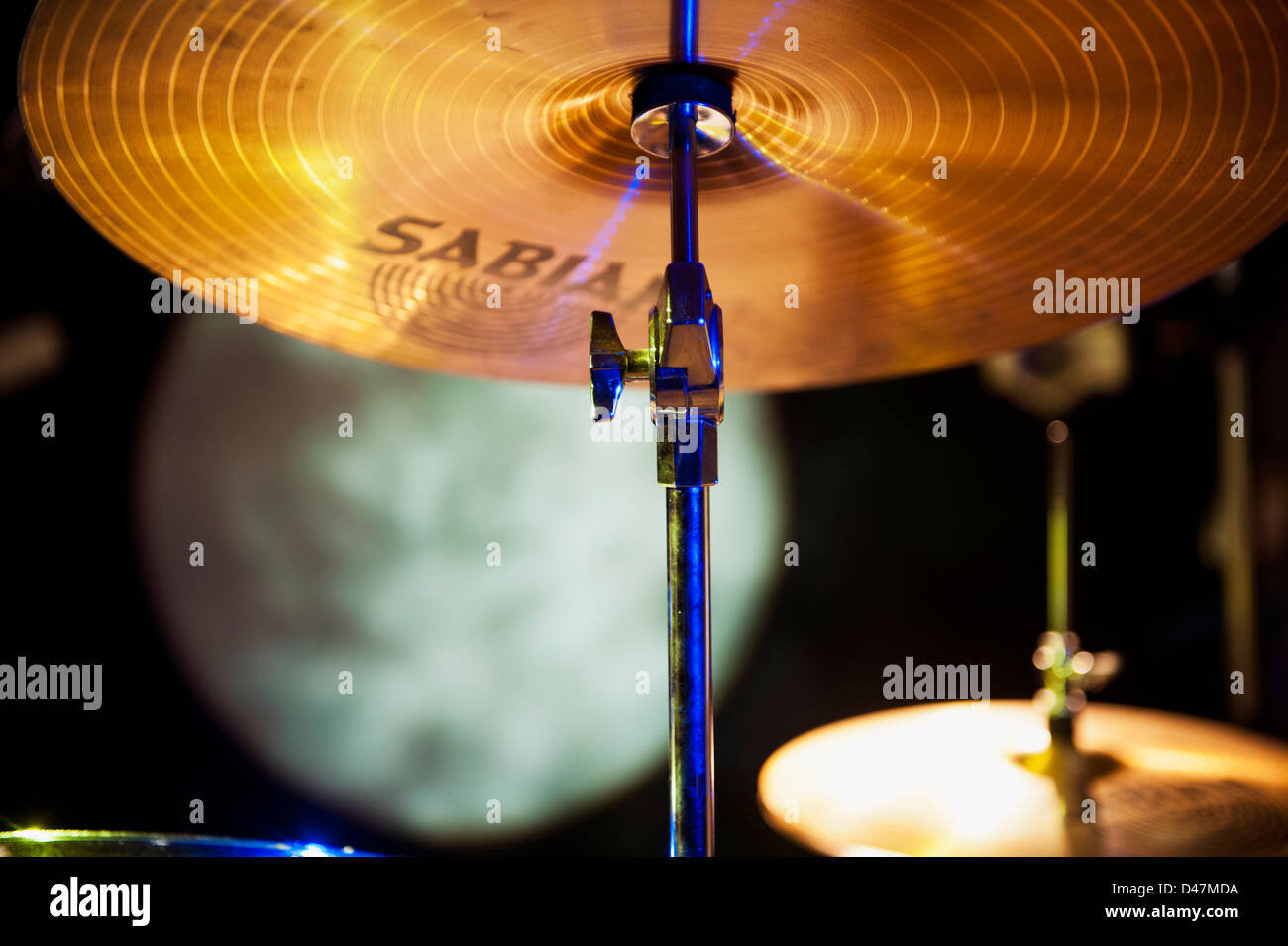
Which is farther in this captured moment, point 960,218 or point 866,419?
point 866,419

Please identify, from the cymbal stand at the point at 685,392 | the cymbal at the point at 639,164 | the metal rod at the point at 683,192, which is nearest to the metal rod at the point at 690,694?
the cymbal stand at the point at 685,392

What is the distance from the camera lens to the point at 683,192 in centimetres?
52

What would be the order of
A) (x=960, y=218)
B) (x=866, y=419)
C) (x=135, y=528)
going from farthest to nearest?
(x=866, y=419) → (x=135, y=528) → (x=960, y=218)

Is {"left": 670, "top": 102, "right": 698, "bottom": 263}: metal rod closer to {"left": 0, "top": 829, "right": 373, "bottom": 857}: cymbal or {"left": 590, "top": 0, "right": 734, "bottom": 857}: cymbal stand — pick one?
{"left": 590, "top": 0, "right": 734, "bottom": 857}: cymbal stand

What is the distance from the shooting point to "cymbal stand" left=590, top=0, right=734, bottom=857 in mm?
477

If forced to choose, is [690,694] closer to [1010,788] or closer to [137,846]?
[137,846]

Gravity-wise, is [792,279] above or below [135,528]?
above

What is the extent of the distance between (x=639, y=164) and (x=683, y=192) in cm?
15

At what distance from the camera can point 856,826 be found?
811 mm

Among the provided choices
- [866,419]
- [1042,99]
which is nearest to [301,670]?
[866,419]

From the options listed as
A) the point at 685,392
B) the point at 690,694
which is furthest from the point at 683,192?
the point at 690,694

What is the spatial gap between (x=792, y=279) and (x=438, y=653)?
131 centimetres
